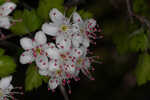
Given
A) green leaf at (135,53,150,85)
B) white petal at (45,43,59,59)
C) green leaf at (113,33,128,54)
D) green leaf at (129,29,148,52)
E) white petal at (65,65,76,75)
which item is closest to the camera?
white petal at (45,43,59,59)

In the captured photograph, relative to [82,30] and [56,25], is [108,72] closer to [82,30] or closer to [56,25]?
[82,30]

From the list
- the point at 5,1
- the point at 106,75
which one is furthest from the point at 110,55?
the point at 5,1

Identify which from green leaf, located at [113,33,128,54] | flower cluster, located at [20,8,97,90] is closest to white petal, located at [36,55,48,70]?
flower cluster, located at [20,8,97,90]

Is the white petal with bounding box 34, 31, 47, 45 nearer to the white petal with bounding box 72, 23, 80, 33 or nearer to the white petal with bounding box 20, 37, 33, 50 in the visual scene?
the white petal with bounding box 20, 37, 33, 50

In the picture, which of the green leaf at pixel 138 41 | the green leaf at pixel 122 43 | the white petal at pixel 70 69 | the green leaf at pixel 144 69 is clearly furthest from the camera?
the green leaf at pixel 122 43

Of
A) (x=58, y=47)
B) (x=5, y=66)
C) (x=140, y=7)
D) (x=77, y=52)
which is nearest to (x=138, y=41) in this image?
(x=140, y=7)

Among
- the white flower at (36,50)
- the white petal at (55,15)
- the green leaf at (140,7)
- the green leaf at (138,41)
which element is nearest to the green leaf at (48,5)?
the white petal at (55,15)

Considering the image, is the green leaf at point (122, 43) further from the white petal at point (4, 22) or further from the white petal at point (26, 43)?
the white petal at point (4, 22)
